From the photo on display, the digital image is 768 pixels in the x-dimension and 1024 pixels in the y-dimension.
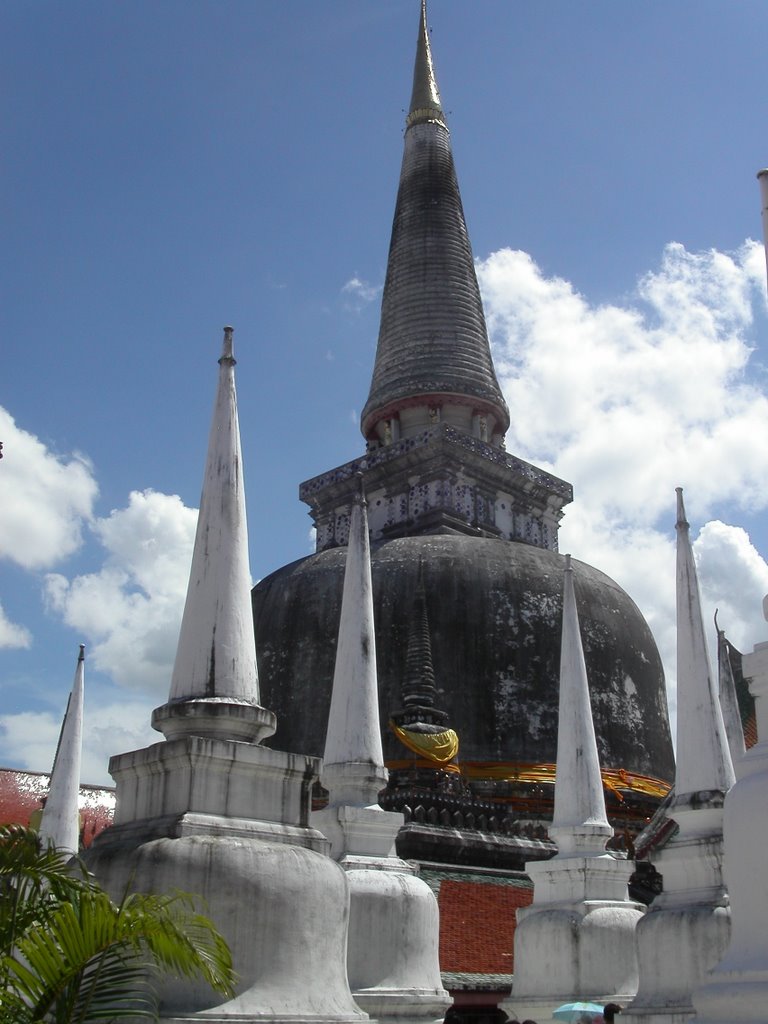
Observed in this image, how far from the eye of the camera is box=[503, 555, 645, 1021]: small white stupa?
12.6m

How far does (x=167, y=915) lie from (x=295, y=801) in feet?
8.30

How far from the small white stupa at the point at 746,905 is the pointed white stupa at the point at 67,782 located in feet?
31.8

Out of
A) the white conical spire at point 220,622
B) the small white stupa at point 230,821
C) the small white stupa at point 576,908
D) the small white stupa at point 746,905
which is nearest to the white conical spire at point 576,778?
the small white stupa at point 576,908

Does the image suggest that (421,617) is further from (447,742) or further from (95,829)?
(95,829)

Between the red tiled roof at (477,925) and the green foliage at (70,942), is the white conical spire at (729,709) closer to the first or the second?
the red tiled roof at (477,925)

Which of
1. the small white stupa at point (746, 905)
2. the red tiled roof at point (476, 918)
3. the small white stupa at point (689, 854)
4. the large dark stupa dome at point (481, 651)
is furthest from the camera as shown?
the large dark stupa dome at point (481, 651)

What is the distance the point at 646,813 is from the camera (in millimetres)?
21344

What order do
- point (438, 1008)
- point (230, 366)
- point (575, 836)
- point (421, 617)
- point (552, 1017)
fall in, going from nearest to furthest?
point (230, 366) → point (438, 1008) → point (552, 1017) → point (575, 836) → point (421, 617)

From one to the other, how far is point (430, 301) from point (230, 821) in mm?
28334

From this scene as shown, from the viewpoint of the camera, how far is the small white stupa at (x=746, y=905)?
5719 mm

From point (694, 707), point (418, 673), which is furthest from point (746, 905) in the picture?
point (418, 673)

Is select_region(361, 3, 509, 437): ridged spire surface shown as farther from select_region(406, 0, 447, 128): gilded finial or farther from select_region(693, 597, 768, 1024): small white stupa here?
select_region(693, 597, 768, 1024): small white stupa

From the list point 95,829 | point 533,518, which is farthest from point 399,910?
point 533,518

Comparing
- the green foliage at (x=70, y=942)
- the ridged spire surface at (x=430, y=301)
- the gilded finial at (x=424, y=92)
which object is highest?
the gilded finial at (x=424, y=92)
